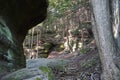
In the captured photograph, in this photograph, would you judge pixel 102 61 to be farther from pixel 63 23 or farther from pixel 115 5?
pixel 63 23

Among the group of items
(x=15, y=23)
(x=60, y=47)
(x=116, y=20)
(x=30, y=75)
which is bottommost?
(x=60, y=47)

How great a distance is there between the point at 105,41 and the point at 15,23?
389 cm

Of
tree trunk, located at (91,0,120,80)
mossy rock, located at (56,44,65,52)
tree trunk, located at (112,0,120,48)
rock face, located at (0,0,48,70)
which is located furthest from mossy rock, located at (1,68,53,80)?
mossy rock, located at (56,44,65,52)

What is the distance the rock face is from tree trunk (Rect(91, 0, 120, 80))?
9.06 ft

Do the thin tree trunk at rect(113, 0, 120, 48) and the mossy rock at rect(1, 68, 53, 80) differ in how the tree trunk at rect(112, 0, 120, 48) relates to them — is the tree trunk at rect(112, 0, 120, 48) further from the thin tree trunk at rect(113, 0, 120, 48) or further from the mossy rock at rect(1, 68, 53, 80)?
the mossy rock at rect(1, 68, 53, 80)

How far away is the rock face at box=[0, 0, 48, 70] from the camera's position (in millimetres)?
7832

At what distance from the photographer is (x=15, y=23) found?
9.58 metres

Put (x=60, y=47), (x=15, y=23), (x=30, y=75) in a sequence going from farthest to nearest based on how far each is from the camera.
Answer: (x=60, y=47), (x=15, y=23), (x=30, y=75)

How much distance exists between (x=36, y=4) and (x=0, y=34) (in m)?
2.76

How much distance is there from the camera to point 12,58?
8156 mm

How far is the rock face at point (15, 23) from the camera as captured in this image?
7832 millimetres

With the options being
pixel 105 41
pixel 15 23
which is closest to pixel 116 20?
pixel 15 23

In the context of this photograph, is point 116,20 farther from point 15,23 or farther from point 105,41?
point 105,41

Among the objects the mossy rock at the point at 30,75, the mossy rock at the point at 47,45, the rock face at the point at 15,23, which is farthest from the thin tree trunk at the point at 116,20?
the mossy rock at the point at 47,45
